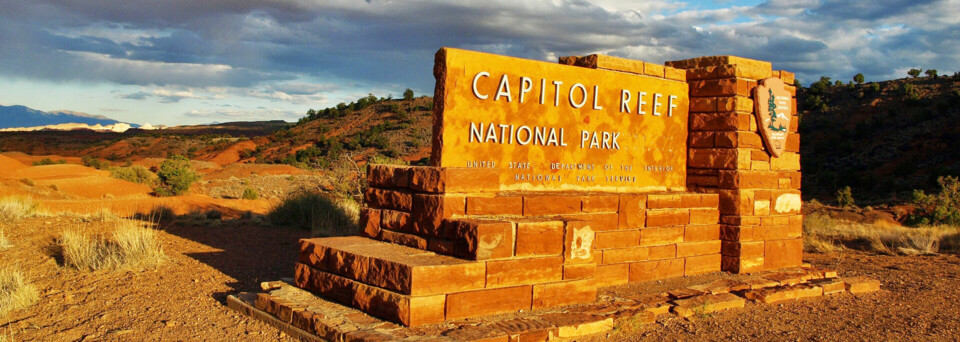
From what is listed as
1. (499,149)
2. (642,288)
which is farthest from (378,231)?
(642,288)

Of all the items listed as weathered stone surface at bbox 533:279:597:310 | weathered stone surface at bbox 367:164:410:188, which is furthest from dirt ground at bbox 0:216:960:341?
weathered stone surface at bbox 367:164:410:188

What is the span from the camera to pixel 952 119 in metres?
35.0

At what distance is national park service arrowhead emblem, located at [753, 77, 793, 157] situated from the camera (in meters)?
8.08

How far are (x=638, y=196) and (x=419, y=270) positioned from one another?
317 centimetres

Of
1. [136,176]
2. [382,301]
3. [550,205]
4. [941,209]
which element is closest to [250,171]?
[136,176]

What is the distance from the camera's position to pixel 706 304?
6.02 m

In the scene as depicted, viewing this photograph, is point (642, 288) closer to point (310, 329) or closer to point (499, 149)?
point (499, 149)

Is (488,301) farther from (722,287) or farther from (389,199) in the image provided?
(722,287)

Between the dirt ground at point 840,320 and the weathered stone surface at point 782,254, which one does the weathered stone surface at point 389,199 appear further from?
the weathered stone surface at point 782,254

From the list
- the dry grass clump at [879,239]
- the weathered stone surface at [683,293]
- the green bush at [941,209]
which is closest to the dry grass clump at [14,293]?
the weathered stone surface at [683,293]

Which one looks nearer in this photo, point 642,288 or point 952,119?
point 642,288

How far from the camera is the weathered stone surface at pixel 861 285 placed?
24.6 feet

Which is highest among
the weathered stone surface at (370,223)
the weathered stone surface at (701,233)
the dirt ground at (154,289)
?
the weathered stone surface at (370,223)

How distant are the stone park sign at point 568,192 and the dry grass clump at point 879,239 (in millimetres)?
3987
